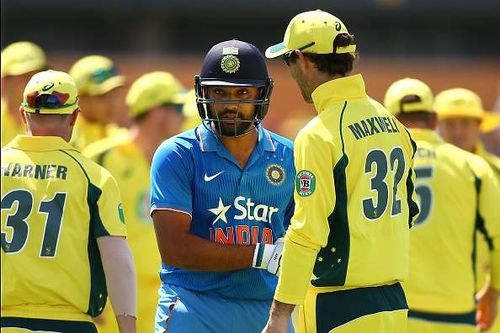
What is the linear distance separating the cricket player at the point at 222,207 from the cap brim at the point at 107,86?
5.00 meters

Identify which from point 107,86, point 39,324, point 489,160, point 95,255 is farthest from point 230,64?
point 107,86

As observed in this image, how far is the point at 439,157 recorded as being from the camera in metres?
8.84

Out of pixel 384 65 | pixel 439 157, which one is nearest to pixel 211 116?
pixel 439 157

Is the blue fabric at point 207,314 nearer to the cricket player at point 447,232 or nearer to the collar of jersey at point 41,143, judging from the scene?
the collar of jersey at point 41,143

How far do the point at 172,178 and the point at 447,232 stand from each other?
10.3ft

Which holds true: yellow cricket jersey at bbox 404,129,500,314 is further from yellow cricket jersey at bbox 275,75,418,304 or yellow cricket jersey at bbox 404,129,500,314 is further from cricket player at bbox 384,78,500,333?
yellow cricket jersey at bbox 275,75,418,304

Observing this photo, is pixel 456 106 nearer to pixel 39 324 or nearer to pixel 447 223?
pixel 447 223

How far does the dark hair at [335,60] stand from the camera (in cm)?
595

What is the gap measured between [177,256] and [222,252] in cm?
22

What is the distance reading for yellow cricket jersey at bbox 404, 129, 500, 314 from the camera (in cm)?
877

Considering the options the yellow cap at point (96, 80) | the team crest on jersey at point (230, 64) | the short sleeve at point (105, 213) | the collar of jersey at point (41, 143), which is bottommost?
the short sleeve at point (105, 213)

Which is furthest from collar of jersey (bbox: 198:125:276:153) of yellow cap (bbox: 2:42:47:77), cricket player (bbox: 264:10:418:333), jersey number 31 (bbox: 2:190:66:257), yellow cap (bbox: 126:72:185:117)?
yellow cap (bbox: 2:42:47:77)

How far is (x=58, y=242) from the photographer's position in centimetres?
633

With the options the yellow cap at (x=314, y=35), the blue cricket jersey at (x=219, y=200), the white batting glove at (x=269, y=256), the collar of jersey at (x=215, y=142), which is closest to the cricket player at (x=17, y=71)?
the collar of jersey at (x=215, y=142)
